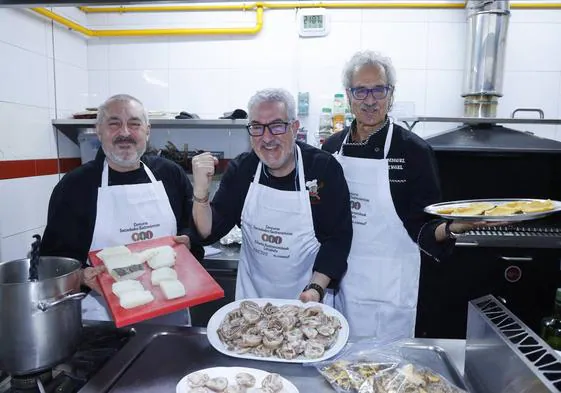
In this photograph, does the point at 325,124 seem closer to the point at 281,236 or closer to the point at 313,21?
the point at 313,21

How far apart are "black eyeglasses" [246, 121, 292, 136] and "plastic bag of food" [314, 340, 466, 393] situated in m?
0.90

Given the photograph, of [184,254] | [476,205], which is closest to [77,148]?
[184,254]

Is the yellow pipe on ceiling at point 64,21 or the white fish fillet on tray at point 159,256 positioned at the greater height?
the yellow pipe on ceiling at point 64,21

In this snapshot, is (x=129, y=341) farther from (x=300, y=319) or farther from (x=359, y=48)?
(x=359, y=48)

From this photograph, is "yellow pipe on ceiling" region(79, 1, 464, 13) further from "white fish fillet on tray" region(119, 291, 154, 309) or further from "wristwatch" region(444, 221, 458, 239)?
"white fish fillet on tray" region(119, 291, 154, 309)

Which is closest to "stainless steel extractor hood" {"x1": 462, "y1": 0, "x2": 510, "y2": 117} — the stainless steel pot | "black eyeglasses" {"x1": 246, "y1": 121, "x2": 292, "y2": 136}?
"black eyeglasses" {"x1": 246, "y1": 121, "x2": 292, "y2": 136}

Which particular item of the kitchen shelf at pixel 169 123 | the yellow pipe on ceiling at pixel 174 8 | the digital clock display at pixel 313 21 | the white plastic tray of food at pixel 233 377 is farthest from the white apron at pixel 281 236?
the yellow pipe on ceiling at pixel 174 8

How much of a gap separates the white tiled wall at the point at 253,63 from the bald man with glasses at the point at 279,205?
1400 millimetres

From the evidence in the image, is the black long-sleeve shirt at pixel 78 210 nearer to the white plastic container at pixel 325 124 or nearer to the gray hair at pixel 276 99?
the gray hair at pixel 276 99

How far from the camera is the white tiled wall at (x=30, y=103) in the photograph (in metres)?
2.46

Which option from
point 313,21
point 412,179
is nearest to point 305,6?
point 313,21

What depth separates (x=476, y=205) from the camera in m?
1.60

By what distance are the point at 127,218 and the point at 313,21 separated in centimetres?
204

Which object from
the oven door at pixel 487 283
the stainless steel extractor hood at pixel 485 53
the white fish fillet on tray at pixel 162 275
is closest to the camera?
the white fish fillet on tray at pixel 162 275
